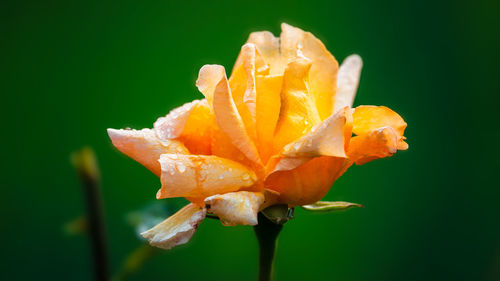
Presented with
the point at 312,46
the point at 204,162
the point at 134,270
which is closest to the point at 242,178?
the point at 204,162

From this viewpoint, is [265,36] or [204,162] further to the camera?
[265,36]

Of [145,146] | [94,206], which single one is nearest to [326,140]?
[145,146]

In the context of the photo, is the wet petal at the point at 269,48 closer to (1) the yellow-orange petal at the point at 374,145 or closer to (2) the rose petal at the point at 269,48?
(2) the rose petal at the point at 269,48

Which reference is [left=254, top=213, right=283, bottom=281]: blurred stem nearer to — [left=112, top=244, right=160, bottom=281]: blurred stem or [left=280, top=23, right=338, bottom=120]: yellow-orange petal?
[left=280, top=23, right=338, bottom=120]: yellow-orange petal

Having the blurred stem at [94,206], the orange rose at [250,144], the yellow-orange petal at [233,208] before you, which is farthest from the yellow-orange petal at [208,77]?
the blurred stem at [94,206]

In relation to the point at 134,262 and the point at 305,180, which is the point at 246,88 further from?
the point at 134,262

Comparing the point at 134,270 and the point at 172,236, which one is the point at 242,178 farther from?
the point at 134,270

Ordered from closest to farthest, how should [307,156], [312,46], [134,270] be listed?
[307,156], [312,46], [134,270]
